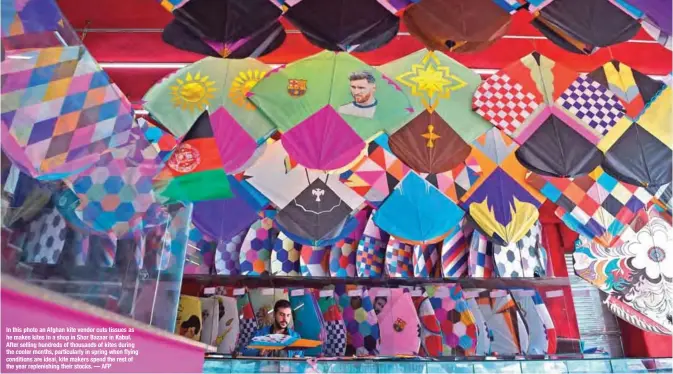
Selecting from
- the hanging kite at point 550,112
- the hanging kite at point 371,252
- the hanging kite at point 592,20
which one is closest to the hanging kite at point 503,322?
the hanging kite at point 371,252

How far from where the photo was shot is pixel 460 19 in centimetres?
229

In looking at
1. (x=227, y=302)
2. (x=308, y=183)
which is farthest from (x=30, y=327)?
(x=227, y=302)

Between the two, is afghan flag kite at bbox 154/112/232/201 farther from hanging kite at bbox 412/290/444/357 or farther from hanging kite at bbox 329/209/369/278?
hanging kite at bbox 412/290/444/357

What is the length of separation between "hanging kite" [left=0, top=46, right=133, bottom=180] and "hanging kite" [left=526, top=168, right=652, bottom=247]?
315 cm

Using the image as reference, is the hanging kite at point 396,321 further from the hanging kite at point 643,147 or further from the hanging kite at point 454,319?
the hanging kite at point 643,147

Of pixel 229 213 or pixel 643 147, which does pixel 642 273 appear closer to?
pixel 643 147

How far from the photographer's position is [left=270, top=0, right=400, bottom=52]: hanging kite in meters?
2.30

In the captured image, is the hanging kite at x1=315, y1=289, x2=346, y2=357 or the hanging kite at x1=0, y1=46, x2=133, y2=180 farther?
the hanging kite at x1=315, y1=289, x2=346, y2=357

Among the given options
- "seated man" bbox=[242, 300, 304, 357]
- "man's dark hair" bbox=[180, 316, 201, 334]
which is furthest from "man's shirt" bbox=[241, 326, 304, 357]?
"man's dark hair" bbox=[180, 316, 201, 334]

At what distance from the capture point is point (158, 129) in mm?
3043

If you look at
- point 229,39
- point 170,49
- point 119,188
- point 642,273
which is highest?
point 170,49

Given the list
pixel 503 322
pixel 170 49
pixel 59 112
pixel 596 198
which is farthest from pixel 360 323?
pixel 59 112

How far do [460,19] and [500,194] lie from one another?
187 cm

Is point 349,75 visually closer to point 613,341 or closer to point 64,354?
point 64,354
